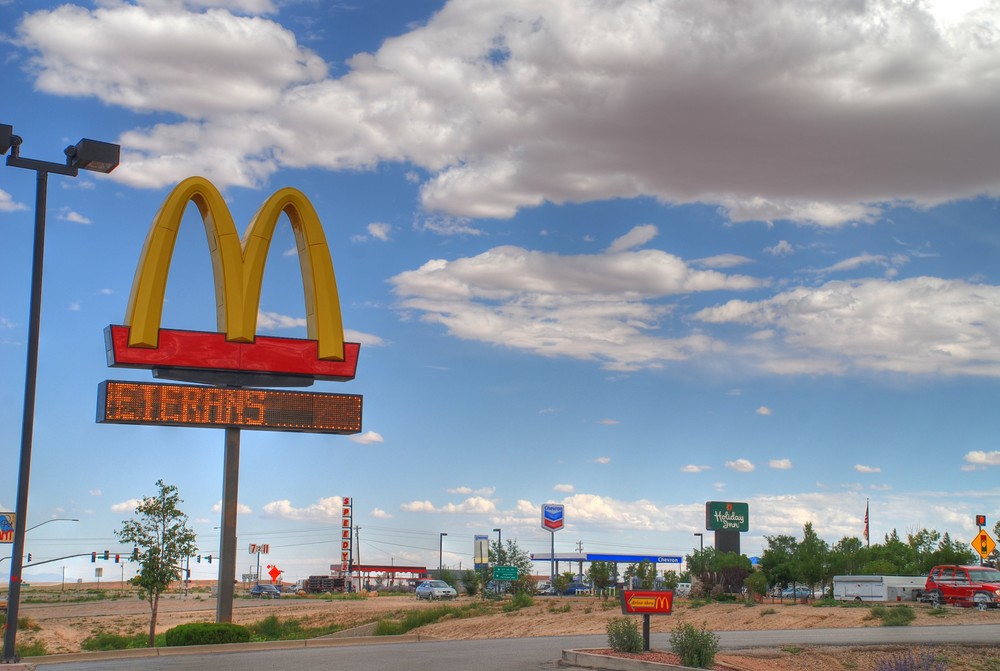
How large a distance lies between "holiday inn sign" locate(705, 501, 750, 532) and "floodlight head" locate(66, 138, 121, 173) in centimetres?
6473

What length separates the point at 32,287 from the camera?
19234mm

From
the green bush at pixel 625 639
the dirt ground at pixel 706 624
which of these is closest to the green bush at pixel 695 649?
the dirt ground at pixel 706 624

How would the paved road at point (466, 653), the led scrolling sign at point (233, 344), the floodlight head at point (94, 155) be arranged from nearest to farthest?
the floodlight head at point (94, 155) < the paved road at point (466, 653) < the led scrolling sign at point (233, 344)

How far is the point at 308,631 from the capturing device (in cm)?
4162

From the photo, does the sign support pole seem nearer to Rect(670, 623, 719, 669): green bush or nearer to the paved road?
the paved road

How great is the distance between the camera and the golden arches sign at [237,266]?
31234mm

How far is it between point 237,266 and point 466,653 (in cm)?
1496

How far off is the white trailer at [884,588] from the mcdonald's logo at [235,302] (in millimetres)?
29879

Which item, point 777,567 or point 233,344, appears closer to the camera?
point 233,344

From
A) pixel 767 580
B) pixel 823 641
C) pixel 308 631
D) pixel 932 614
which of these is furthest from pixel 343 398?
pixel 767 580

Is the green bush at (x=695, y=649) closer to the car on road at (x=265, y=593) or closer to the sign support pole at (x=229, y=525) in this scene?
the sign support pole at (x=229, y=525)

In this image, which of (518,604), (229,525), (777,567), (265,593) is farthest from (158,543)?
(265,593)

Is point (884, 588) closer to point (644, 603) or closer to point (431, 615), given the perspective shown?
point (431, 615)

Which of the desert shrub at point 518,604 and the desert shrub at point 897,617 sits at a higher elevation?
the desert shrub at point 897,617
